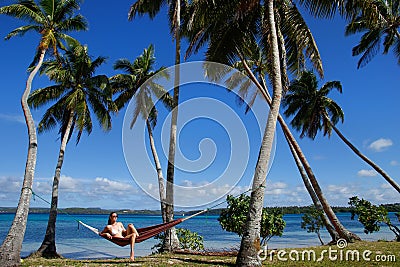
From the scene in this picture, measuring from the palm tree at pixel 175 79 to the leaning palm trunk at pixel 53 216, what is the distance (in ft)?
12.9

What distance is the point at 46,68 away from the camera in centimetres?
1252

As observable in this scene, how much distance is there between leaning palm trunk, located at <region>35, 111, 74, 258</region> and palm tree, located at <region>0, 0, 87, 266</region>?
2.72 metres

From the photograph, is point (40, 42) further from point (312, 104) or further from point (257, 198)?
point (312, 104)

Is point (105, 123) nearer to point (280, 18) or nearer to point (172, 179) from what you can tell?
point (172, 179)

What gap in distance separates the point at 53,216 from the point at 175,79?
19.2 ft

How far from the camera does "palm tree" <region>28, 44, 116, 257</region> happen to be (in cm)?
1225

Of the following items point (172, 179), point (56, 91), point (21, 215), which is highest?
point (56, 91)

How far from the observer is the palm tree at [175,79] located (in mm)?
9398

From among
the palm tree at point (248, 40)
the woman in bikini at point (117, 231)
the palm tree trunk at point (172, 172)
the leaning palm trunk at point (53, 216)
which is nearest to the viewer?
the palm tree at point (248, 40)

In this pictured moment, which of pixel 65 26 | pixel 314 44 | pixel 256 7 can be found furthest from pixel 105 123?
pixel 314 44

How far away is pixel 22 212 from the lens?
7449 mm

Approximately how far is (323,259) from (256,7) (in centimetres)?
609

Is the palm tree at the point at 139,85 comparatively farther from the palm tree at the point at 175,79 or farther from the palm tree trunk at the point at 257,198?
the palm tree trunk at the point at 257,198

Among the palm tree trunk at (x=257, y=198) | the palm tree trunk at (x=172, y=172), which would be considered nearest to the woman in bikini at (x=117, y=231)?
the palm tree trunk at (x=257, y=198)
